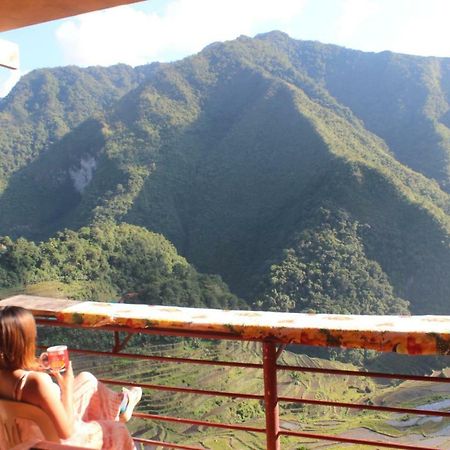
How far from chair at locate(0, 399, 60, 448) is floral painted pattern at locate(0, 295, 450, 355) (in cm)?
35

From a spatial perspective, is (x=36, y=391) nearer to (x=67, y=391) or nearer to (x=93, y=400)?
(x=67, y=391)

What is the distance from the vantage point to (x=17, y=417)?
1.00 meters

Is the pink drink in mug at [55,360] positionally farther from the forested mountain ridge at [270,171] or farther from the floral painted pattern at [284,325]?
the forested mountain ridge at [270,171]

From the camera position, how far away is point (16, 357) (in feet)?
3.42

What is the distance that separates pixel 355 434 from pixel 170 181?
28967 mm

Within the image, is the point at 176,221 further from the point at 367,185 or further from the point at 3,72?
the point at 3,72

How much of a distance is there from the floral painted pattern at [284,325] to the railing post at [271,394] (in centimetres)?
6

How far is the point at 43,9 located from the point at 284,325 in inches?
43.2

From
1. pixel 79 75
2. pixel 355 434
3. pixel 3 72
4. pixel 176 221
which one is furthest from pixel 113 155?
pixel 3 72

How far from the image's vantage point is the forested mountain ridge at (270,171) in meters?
32.4

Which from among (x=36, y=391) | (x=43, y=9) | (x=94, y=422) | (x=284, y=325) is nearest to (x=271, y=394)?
(x=284, y=325)

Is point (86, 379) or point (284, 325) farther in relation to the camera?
point (86, 379)

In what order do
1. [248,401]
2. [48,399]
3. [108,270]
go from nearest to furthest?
[48,399] → [248,401] → [108,270]

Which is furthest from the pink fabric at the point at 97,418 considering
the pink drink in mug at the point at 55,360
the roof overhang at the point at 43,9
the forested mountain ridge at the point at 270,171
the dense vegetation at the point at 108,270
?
the forested mountain ridge at the point at 270,171
